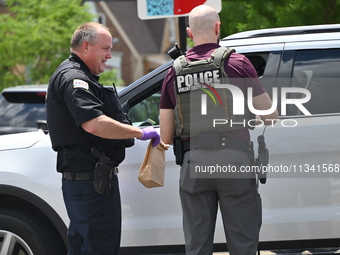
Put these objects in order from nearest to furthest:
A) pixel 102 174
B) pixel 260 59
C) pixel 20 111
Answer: pixel 102 174 < pixel 260 59 < pixel 20 111

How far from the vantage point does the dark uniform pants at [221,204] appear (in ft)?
14.6

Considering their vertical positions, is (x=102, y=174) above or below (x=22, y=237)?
above

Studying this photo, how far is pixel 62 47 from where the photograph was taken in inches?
852

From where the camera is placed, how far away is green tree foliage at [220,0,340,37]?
743 centimetres

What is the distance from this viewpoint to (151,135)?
16.0 ft

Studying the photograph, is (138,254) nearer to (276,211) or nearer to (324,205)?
(276,211)

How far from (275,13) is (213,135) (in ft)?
11.4

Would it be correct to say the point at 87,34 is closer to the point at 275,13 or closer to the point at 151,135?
the point at 151,135

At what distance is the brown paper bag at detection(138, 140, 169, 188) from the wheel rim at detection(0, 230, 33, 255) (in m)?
1.17

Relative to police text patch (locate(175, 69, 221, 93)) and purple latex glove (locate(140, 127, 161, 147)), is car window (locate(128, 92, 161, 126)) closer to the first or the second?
purple latex glove (locate(140, 127, 161, 147))

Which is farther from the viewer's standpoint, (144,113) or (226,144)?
(144,113)

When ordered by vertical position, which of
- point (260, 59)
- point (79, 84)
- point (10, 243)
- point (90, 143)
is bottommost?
point (10, 243)

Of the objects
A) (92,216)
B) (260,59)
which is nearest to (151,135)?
(92,216)

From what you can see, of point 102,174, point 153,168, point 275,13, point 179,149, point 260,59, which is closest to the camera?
point 179,149
